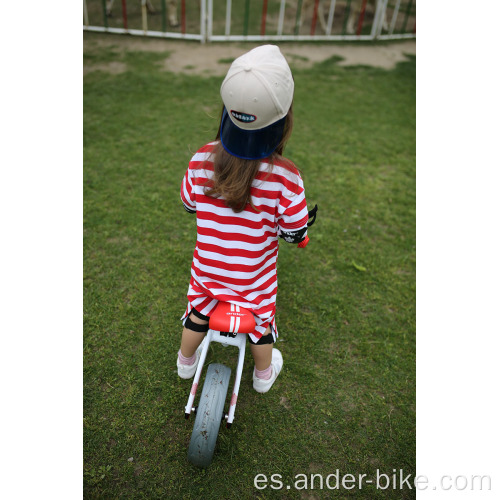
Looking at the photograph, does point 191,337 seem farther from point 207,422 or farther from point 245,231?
point 245,231

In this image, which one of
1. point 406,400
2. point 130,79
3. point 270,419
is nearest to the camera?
point 270,419

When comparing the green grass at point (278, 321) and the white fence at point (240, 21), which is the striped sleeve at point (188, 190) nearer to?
the green grass at point (278, 321)

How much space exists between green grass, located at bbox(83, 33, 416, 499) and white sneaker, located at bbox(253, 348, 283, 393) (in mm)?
56

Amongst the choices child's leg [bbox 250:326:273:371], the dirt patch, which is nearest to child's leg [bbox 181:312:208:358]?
child's leg [bbox 250:326:273:371]

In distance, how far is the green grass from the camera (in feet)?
6.40

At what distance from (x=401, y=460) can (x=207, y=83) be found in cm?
495

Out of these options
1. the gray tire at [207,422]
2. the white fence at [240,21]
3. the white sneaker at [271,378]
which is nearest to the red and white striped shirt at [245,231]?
the gray tire at [207,422]

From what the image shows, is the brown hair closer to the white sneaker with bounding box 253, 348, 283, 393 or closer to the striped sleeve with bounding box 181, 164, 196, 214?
the striped sleeve with bounding box 181, 164, 196, 214

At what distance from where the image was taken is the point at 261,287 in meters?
1.76

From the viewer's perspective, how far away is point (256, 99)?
4.39ft

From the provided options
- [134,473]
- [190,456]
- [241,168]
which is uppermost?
[241,168]

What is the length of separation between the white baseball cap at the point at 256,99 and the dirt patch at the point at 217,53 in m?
4.76

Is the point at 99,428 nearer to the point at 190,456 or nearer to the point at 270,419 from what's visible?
the point at 190,456

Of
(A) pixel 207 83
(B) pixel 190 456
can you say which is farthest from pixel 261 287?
(A) pixel 207 83
